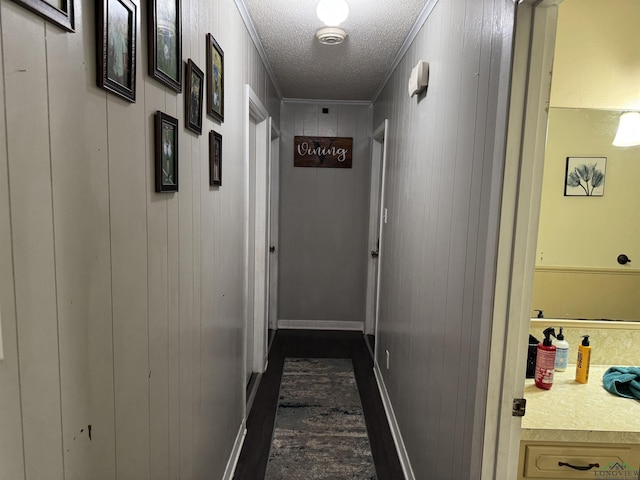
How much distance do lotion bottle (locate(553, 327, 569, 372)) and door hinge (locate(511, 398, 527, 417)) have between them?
60cm

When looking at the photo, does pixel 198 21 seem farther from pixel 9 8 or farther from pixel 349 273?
pixel 349 273

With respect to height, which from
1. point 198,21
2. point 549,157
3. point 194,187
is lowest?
point 194,187

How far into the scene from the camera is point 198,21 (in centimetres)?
146

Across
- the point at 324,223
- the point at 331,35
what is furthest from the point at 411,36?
the point at 324,223

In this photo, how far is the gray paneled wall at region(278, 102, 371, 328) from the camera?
438 cm

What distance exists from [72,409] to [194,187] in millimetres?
861

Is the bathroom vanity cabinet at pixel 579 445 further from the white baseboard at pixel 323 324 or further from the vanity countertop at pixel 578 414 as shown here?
the white baseboard at pixel 323 324

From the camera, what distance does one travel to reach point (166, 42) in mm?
1161

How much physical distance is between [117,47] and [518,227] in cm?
108

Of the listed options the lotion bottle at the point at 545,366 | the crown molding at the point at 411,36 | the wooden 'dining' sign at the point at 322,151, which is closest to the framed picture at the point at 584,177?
the lotion bottle at the point at 545,366

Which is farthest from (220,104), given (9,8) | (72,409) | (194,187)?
(72,409)

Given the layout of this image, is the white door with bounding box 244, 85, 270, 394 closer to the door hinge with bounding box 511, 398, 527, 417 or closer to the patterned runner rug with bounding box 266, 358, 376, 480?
the patterned runner rug with bounding box 266, 358, 376, 480

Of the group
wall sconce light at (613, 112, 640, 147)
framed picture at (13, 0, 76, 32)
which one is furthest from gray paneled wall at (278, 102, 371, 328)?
framed picture at (13, 0, 76, 32)

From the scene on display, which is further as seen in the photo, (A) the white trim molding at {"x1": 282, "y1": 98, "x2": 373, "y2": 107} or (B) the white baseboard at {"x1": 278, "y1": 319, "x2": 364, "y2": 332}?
(B) the white baseboard at {"x1": 278, "y1": 319, "x2": 364, "y2": 332}
